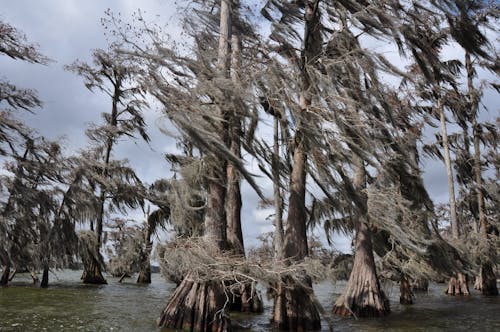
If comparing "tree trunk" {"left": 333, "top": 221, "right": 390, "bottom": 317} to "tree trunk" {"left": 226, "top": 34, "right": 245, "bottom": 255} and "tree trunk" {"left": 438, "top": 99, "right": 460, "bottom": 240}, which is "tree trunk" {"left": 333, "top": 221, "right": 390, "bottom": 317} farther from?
"tree trunk" {"left": 438, "top": 99, "right": 460, "bottom": 240}

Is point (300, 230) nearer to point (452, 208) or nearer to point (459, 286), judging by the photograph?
point (459, 286)

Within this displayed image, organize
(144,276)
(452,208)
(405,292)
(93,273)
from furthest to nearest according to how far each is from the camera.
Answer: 1. (144,276)
2. (452,208)
3. (93,273)
4. (405,292)

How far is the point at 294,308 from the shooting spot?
862 cm

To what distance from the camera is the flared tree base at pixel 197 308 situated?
8.03 metres

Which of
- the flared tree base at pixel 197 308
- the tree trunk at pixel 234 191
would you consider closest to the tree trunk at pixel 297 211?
the tree trunk at pixel 234 191

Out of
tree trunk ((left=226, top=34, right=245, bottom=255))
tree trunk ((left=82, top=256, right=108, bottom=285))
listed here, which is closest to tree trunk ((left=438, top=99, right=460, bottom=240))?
tree trunk ((left=226, top=34, right=245, bottom=255))

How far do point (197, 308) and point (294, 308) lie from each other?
195cm

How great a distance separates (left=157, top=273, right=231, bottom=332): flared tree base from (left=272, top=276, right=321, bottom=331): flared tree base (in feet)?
3.75

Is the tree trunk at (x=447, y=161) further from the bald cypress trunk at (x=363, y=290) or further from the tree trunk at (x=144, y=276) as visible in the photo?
the tree trunk at (x=144, y=276)

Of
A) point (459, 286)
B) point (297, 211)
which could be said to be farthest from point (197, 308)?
point (459, 286)

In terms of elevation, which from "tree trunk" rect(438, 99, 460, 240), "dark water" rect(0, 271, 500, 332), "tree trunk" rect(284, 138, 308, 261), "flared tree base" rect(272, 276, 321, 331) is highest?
"tree trunk" rect(438, 99, 460, 240)

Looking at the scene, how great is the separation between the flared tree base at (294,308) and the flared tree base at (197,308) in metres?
1.14

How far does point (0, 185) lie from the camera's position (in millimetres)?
14766

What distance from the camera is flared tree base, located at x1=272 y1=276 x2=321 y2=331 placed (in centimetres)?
851
